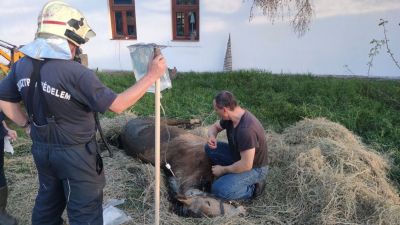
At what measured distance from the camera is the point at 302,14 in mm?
9203

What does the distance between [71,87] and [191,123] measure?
10.8 ft

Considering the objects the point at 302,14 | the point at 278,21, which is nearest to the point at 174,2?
the point at 278,21

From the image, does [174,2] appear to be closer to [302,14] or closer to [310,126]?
[302,14]

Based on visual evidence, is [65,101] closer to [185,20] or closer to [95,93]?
[95,93]

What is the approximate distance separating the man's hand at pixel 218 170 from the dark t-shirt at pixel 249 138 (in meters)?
0.22

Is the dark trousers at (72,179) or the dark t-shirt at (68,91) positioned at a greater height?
the dark t-shirt at (68,91)

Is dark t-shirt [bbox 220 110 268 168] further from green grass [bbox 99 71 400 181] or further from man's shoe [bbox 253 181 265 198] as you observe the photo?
green grass [bbox 99 71 400 181]

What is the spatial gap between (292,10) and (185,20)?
114 inches

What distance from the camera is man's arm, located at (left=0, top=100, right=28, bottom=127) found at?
8.97 feet

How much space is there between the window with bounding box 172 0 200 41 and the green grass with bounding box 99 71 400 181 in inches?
78.7

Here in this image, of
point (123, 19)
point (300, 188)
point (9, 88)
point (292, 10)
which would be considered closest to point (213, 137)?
point (300, 188)

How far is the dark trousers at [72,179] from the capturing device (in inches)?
100

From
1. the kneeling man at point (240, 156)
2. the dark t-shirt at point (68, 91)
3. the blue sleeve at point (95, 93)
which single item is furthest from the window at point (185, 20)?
the blue sleeve at point (95, 93)

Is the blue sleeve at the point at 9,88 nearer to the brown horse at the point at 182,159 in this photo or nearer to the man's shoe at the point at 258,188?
the brown horse at the point at 182,159
